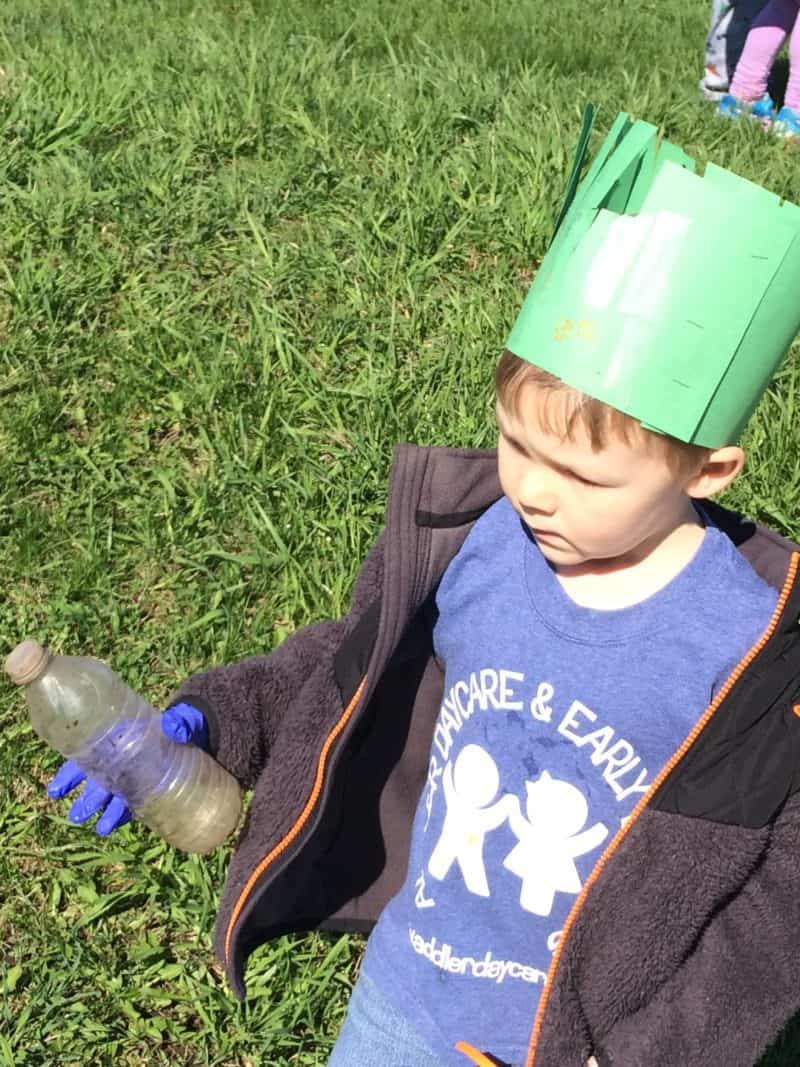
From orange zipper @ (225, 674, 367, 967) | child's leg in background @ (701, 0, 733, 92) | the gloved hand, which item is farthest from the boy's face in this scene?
child's leg in background @ (701, 0, 733, 92)

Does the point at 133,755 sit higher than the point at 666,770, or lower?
lower

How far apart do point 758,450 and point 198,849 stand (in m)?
1.84

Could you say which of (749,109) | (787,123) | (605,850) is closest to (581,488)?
(605,850)

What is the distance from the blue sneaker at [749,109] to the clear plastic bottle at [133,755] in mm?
3669

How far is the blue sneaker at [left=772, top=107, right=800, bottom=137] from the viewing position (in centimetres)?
513

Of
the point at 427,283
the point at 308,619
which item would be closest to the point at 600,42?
the point at 427,283

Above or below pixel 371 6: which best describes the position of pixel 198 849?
below

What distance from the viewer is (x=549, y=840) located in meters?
2.13

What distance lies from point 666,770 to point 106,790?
1.11 m

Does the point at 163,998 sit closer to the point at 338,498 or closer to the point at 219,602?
the point at 219,602

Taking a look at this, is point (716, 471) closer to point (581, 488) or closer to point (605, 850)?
point (581, 488)

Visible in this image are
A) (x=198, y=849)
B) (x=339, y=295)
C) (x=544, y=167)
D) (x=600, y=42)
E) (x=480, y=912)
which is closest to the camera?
(x=480, y=912)

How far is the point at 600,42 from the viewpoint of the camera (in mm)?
6094

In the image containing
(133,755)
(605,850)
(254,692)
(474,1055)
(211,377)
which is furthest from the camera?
(211,377)
